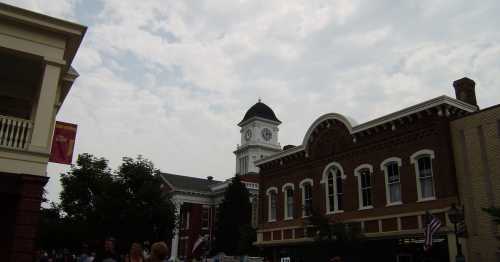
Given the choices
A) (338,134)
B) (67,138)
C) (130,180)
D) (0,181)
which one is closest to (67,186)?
(130,180)

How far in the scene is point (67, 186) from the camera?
139 ft

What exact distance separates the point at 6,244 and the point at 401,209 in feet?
59.6

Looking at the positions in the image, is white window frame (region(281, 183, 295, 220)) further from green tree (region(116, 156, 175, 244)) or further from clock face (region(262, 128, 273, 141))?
clock face (region(262, 128, 273, 141))

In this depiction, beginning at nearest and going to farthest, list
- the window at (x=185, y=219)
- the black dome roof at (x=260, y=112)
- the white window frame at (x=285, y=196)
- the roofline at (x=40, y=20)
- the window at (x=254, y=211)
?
the roofline at (x=40, y=20) < the white window frame at (x=285, y=196) < the window at (x=254, y=211) < the window at (x=185, y=219) < the black dome roof at (x=260, y=112)

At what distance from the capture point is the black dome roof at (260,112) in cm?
7425

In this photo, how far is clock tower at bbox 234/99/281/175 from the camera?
7225 cm

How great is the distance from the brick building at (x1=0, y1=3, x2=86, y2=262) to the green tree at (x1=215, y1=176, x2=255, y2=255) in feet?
111

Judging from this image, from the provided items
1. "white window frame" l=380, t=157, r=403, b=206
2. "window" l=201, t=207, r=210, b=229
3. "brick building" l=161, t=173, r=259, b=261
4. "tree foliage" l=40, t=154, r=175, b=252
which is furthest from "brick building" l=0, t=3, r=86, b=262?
"window" l=201, t=207, r=210, b=229

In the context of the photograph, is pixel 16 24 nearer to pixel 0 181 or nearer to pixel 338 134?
pixel 0 181

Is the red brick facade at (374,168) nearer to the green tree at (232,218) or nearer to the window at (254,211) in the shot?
the green tree at (232,218)

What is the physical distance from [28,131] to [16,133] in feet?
0.97

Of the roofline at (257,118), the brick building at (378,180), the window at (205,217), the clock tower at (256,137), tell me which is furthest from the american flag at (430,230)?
the roofline at (257,118)

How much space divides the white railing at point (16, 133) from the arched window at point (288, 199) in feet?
71.6

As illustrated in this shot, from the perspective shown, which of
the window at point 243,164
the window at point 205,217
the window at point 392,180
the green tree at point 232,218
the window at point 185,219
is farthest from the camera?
the window at point 243,164
